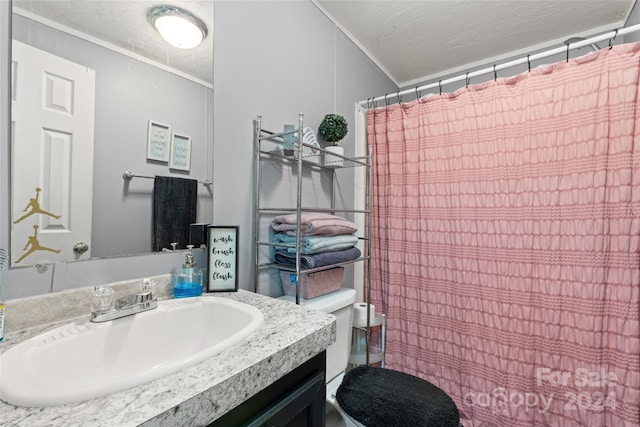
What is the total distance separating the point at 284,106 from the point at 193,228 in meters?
0.69

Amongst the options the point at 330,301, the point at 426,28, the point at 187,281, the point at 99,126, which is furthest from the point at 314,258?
the point at 426,28

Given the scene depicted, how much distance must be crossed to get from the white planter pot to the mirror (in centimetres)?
63

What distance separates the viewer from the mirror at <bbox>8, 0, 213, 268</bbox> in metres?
0.65

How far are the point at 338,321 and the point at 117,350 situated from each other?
840 millimetres

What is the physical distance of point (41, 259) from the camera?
2.16 feet

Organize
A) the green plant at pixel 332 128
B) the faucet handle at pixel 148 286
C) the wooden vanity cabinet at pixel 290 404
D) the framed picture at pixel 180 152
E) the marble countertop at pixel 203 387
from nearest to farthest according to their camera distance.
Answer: the marble countertop at pixel 203 387 < the wooden vanity cabinet at pixel 290 404 < the faucet handle at pixel 148 286 < the framed picture at pixel 180 152 < the green plant at pixel 332 128

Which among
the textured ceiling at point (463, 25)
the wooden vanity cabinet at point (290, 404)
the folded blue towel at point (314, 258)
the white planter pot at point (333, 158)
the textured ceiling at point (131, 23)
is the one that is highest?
the textured ceiling at point (463, 25)

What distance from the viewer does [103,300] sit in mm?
676

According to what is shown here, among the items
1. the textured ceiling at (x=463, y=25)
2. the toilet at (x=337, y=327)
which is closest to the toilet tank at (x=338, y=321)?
the toilet at (x=337, y=327)

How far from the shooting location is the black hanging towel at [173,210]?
0.87 m

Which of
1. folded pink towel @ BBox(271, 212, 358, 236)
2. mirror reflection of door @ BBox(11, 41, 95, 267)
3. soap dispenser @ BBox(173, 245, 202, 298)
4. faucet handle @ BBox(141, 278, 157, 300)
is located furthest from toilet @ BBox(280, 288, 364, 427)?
mirror reflection of door @ BBox(11, 41, 95, 267)

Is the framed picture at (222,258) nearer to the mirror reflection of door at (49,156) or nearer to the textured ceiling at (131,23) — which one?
the mirror reflection of door at (49,156)

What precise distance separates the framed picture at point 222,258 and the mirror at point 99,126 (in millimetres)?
89

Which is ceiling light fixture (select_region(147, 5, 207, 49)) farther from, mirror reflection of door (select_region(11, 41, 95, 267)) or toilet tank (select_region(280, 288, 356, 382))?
toilet tank (select_region(280, 288, 356, 382))
